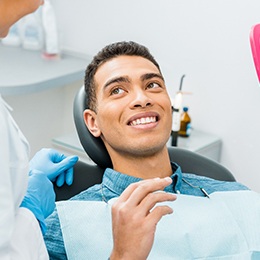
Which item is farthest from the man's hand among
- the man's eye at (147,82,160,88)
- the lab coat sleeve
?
the man's eye at (147,82,160,88)

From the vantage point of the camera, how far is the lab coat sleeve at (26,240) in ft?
3.72

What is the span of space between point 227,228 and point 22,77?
153 centimetres

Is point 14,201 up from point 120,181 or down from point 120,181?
up

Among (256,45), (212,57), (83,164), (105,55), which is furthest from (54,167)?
(212,57)

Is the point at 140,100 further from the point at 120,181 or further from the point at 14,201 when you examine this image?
the point at 14,201

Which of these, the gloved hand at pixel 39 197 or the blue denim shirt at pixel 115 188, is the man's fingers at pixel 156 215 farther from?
the blue denim shirt at pixel 115 188

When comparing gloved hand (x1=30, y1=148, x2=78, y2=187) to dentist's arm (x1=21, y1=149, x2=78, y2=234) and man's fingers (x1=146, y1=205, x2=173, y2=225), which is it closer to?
dentist's arm (x1=21, y1=149, x2=78, y2=234)

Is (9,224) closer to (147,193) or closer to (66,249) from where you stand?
(147,193)

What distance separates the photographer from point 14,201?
3.73 ft

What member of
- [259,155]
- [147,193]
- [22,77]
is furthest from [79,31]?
[147,193]

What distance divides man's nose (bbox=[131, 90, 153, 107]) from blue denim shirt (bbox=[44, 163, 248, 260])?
8.4 inches

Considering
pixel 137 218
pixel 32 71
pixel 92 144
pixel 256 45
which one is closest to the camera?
pixel 137 218

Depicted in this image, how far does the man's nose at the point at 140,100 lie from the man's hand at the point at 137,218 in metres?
0.49

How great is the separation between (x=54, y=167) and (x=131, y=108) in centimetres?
30
